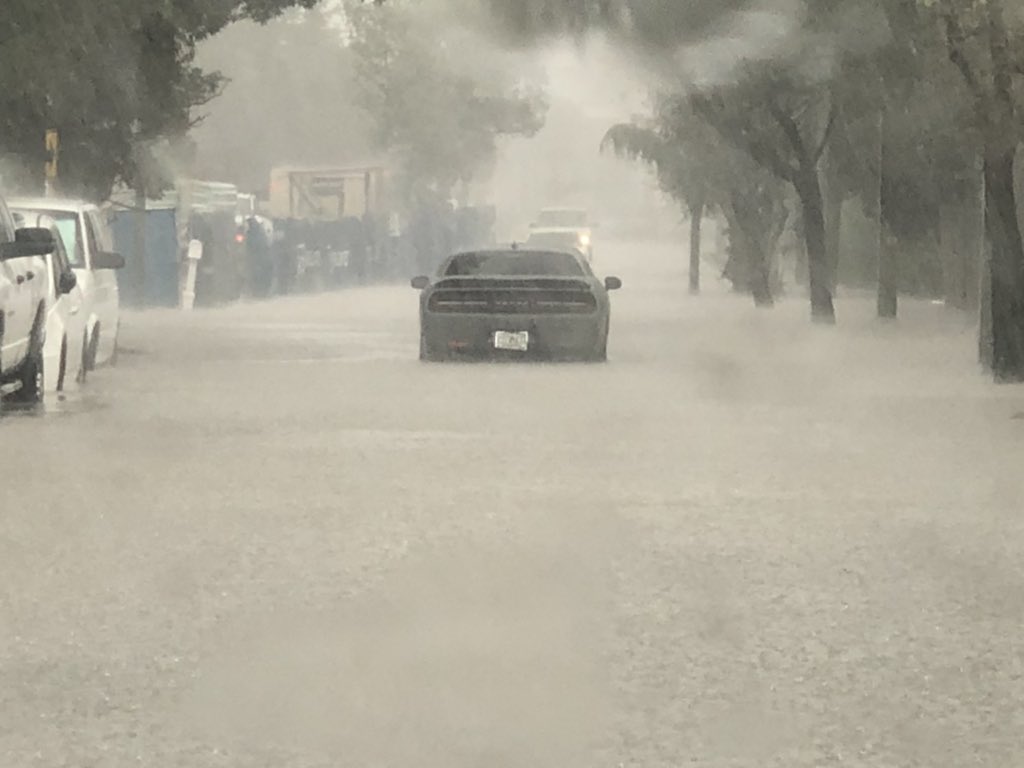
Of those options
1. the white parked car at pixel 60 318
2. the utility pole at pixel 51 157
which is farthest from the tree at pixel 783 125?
the white parked car at pixel 60 318

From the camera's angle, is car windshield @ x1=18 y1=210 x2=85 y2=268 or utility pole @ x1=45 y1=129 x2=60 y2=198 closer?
car windshield @ x1=18 y1=210 x2=85 y2=268

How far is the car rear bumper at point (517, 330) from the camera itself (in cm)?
2806

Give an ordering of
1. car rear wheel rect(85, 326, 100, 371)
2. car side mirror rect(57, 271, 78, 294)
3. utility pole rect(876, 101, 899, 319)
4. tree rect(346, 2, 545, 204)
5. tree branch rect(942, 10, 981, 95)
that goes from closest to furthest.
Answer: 1. car side mirror rect(57, 271, 78, 294)
2. tree branch rect(942, 10, 981, 95)
3. car rear wheel rect(85, 326, 100, 371)
4. utility pole rect(876, 101, 899, 319)
5. tree rect(346, 2, 545, 204)

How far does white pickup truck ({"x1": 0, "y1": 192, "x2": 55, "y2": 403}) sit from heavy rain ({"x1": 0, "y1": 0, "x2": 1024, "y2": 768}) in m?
0.05

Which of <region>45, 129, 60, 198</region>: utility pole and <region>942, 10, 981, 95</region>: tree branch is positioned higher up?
<region>942, 10, 981, 95</region>: tree branch

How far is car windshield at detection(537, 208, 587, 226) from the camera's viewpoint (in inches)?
3460

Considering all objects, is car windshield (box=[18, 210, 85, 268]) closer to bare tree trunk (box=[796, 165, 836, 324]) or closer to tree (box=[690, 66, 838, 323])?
tree (box=[690, 66, 838, 323])

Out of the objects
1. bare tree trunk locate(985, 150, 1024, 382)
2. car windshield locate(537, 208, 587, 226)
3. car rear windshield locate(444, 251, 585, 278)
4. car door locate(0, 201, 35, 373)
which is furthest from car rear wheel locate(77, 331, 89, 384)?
car windshield locate(537, 208, 587, 226)

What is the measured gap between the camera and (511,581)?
10711mm

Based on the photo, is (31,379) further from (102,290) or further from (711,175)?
(711,175)

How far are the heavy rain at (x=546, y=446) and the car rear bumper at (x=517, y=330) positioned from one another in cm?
4

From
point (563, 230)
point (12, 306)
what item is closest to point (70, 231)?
point (12, 306)

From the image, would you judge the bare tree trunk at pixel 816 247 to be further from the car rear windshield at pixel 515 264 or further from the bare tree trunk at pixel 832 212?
the car rear windshield at pixel 515 264

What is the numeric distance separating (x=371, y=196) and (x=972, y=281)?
43.3m
